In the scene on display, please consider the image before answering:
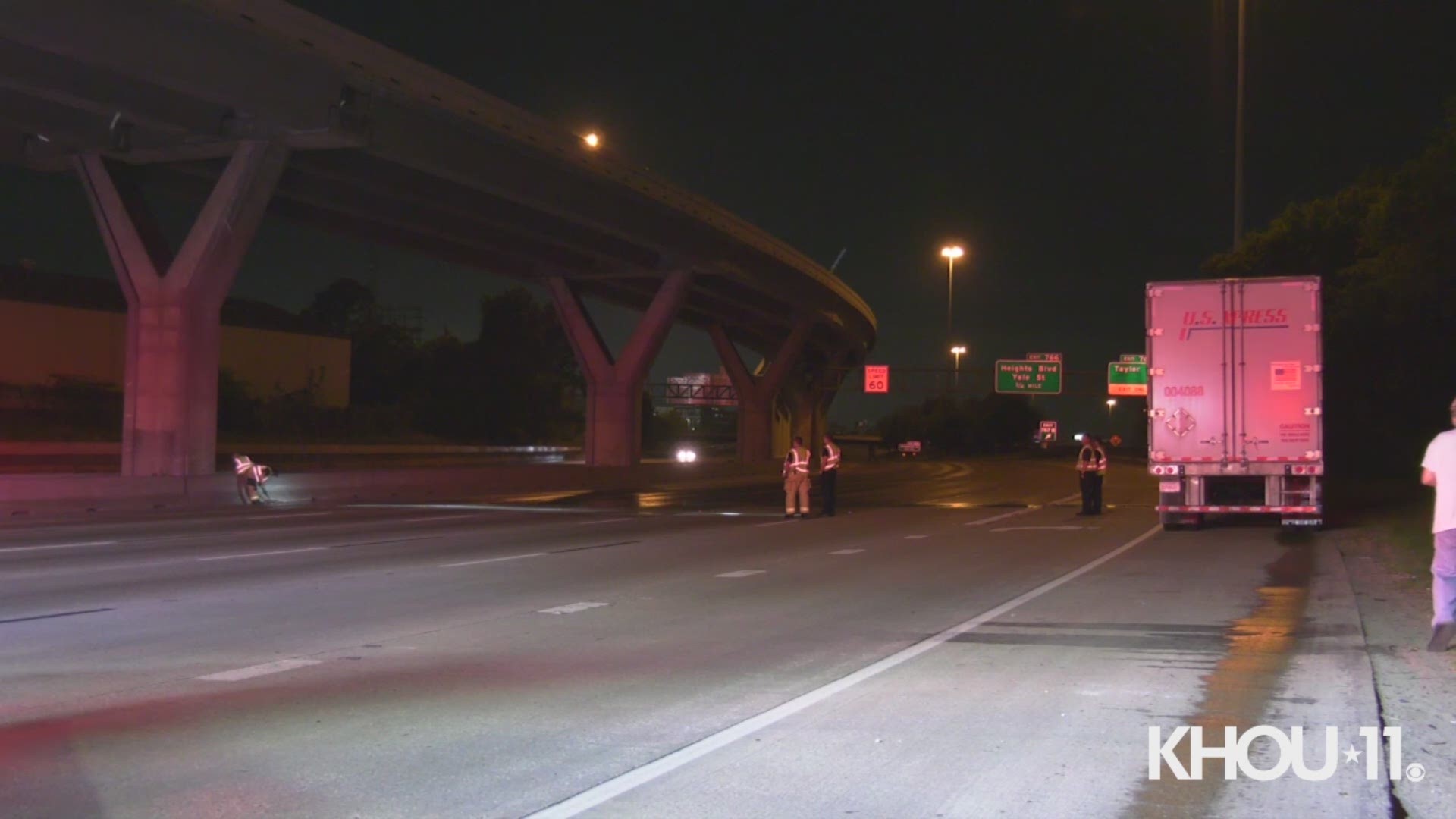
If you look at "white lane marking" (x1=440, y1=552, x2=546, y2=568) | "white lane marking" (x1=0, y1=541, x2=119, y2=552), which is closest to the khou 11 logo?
"white lane marking" (x1=440, y1=552, x2=546, y2=568)

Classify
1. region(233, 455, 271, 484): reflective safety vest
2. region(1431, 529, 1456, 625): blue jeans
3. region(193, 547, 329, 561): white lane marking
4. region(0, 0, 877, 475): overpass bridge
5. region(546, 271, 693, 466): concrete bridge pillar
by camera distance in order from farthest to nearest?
region(546, 271, 693, 466): concrete bridge pillar, region(233, 455, 271, 484): reflective safety vest, region(0, 0, 877, 475): overpass bridge, region(193, 547, 329, 561): white lane marking, region(1431, 529, 1456, 625): blue jeans

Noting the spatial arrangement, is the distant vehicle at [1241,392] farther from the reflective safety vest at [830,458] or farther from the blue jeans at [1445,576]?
the blue jeans at [1445,576]

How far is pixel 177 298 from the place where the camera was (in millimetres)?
30156

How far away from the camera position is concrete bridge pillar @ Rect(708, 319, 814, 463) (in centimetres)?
7056

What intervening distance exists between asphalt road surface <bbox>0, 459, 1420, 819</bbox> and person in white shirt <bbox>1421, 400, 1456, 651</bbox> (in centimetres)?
79

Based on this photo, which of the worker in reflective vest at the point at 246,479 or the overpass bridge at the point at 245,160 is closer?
the overpass bridge at the point at 245,160

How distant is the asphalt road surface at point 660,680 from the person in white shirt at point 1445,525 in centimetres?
79

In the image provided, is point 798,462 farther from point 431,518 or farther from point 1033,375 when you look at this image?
point 1033,375

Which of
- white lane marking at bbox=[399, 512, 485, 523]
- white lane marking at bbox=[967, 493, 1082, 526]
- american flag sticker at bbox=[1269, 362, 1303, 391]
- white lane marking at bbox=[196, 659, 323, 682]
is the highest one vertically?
american flag sticker at bbox=[1269, 362, 1303, 391]

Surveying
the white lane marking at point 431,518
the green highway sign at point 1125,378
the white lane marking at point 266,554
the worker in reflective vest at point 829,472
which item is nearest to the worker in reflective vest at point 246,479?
the white lane marking at point 431,518

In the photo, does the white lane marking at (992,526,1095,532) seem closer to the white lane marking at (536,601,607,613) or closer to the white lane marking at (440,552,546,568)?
the white lane marking at (440,552,546,568)

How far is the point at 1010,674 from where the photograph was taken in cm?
927

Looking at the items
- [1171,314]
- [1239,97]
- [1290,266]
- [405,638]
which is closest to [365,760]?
[405,638]

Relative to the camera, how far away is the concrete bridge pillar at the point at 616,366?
164 ft
